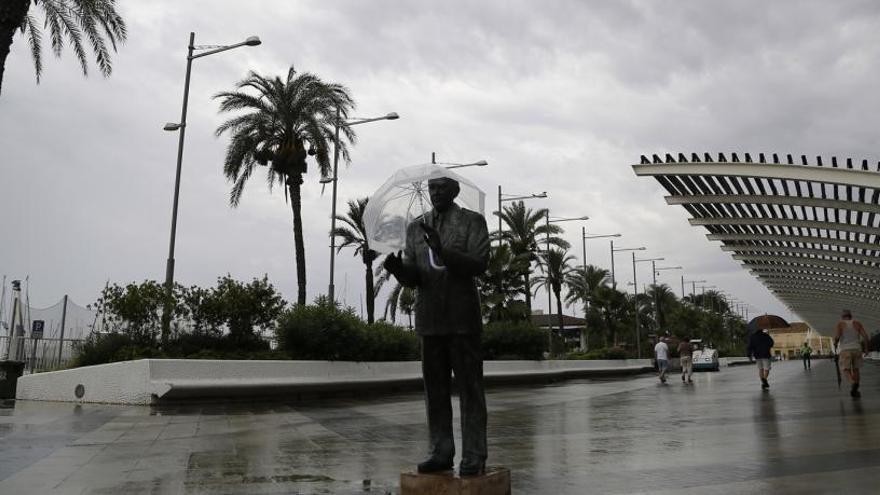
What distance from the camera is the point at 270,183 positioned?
29406 mm

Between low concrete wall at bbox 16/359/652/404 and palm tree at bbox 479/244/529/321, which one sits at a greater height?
palm tree at bbox 479/244/529/321

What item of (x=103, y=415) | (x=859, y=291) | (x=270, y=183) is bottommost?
(x=103, y=415)

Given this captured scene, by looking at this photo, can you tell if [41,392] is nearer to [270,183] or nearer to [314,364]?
[314,364]

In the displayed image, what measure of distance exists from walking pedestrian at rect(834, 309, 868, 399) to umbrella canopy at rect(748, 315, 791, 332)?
316 centimetres

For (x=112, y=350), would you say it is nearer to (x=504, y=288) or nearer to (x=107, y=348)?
(x=107, y=348)

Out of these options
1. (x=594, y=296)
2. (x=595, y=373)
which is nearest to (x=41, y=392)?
(x=595, y=373)

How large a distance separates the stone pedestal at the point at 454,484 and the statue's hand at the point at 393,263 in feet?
4.41

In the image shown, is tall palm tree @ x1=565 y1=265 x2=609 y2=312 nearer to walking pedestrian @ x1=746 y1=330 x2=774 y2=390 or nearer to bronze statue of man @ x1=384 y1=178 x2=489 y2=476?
walking pedestrian @ x1=746 y1=330 x2=774 y2=390

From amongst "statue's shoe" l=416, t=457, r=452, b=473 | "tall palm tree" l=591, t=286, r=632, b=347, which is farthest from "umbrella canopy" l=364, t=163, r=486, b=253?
"tall palm tree" l=591, t=286, r=632, b=347

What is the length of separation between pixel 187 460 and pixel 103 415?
6.24 meters

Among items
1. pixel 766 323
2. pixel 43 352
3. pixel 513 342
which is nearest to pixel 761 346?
pixel 766 323

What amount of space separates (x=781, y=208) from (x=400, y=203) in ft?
74.5

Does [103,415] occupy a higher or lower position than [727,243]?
lower

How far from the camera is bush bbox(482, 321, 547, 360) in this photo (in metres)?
30.8
